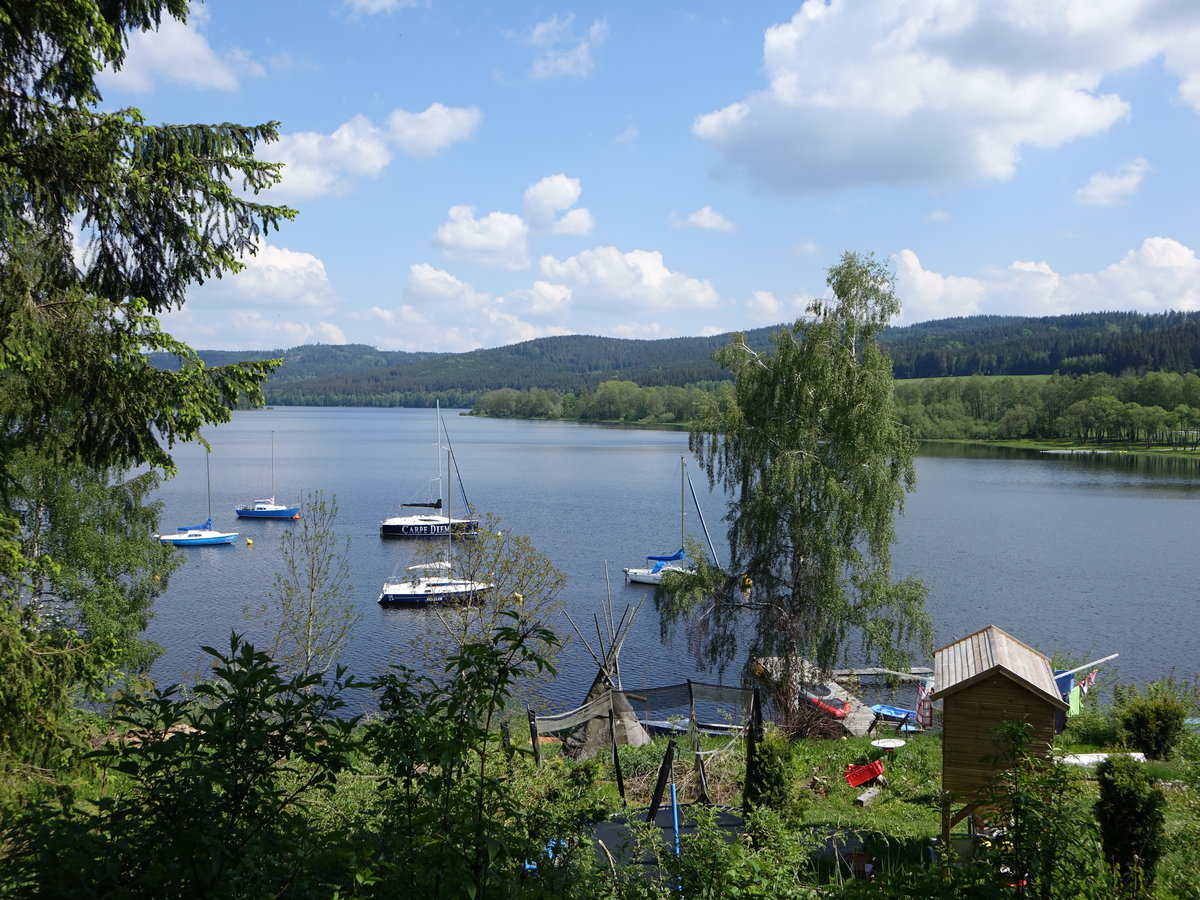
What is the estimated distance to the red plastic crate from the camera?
41.6ft

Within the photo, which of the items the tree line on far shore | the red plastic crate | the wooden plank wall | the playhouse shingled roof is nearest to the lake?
the red plastic crate

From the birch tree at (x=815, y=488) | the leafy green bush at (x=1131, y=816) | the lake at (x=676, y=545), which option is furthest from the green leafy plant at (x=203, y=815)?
the lake at (x=676, y=545)

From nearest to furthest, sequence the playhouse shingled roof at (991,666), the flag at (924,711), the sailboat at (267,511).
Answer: the playhouse shingled roof at (991,666) < the flag at (924,711) < the sailboat at (267,511)

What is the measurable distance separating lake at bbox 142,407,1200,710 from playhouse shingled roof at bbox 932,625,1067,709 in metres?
12.3

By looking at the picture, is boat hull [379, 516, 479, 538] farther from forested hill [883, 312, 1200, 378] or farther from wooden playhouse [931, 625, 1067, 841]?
forested hill [883, 312, 1200, 378]

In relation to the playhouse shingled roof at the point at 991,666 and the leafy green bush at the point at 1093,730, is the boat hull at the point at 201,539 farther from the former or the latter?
the playhouse shingled roof at the point at 991,666

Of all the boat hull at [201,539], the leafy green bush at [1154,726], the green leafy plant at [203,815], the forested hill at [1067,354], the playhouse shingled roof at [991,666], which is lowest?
the boat hull at [201,539]

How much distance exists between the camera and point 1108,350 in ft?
464

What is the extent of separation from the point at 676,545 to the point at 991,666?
3736 centimetres

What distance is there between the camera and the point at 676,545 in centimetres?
4559

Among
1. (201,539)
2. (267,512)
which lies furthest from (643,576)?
(267,512)

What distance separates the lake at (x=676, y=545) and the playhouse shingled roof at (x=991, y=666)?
12310mm

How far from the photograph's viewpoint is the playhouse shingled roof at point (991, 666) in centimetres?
831

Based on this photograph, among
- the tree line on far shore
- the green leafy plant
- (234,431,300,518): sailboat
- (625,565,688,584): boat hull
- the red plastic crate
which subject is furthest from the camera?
the tree line on far shore
